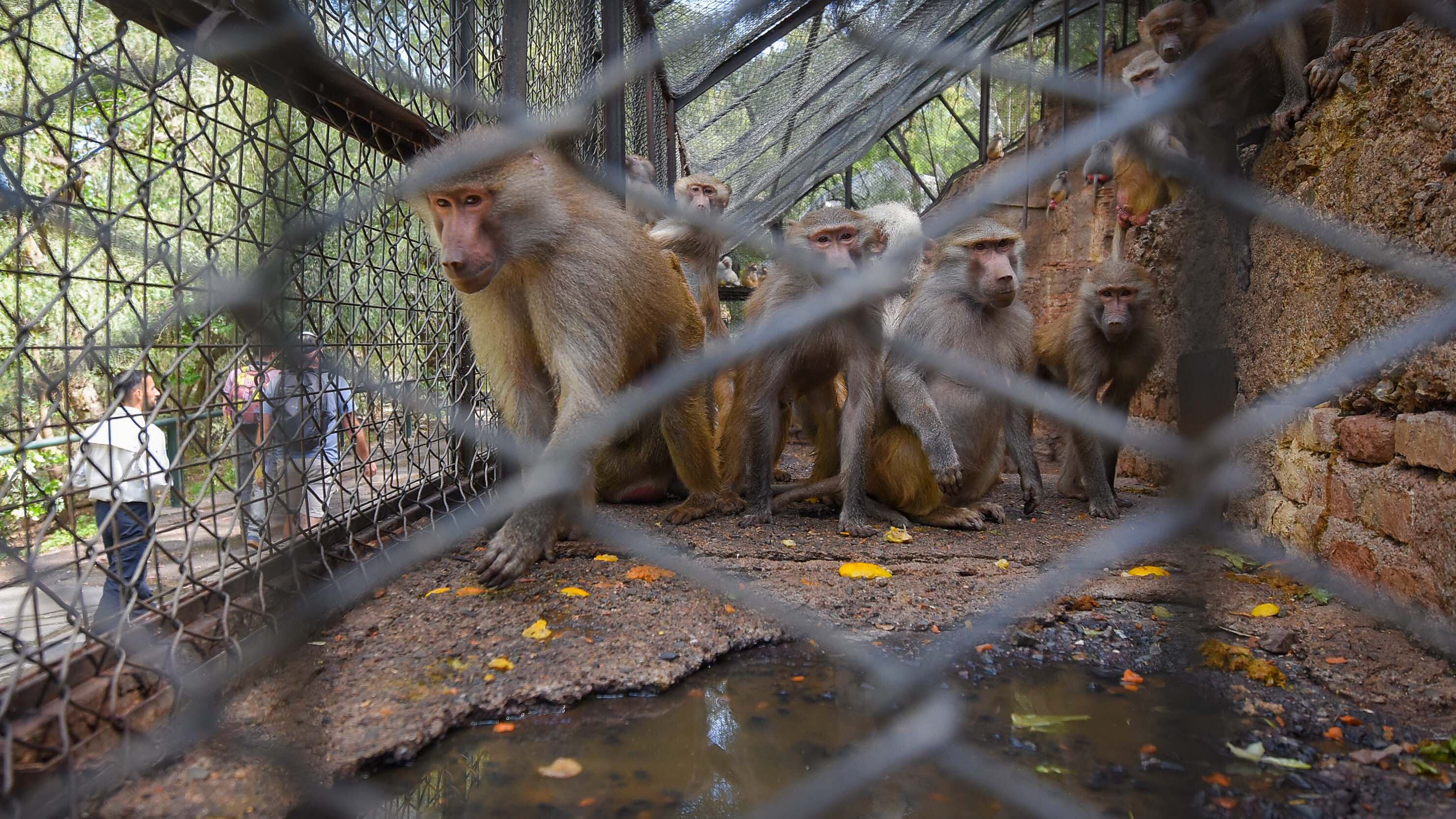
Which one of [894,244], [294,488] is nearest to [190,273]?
[294,488]

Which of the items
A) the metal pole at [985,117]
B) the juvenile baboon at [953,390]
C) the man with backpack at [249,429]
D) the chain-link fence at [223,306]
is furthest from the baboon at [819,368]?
the metal pole at [985,117]

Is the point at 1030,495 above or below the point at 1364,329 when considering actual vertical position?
below

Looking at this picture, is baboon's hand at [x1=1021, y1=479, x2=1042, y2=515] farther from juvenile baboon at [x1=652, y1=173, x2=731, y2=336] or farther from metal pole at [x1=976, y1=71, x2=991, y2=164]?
metal pole at [x1=976, y1=71, x2=991, y2=164]

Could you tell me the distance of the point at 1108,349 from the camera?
13.3 feet

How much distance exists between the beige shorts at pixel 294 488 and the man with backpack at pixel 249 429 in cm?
4

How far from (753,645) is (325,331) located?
4.80 feet

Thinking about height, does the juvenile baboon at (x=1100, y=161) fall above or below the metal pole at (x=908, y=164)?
below

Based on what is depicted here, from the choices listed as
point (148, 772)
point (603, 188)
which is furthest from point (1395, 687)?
point (603, 188)

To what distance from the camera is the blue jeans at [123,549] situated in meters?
1.64

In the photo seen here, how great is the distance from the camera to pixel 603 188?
327 cm

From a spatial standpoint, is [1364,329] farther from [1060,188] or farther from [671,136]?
[671,136]

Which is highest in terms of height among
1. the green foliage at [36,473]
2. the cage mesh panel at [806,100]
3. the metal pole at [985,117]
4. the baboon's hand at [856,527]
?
the metal pole at [985,117]

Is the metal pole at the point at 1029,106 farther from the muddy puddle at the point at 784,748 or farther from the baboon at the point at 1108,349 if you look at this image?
the muddy puddle at the point at 784,748

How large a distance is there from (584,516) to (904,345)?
3.86ft
